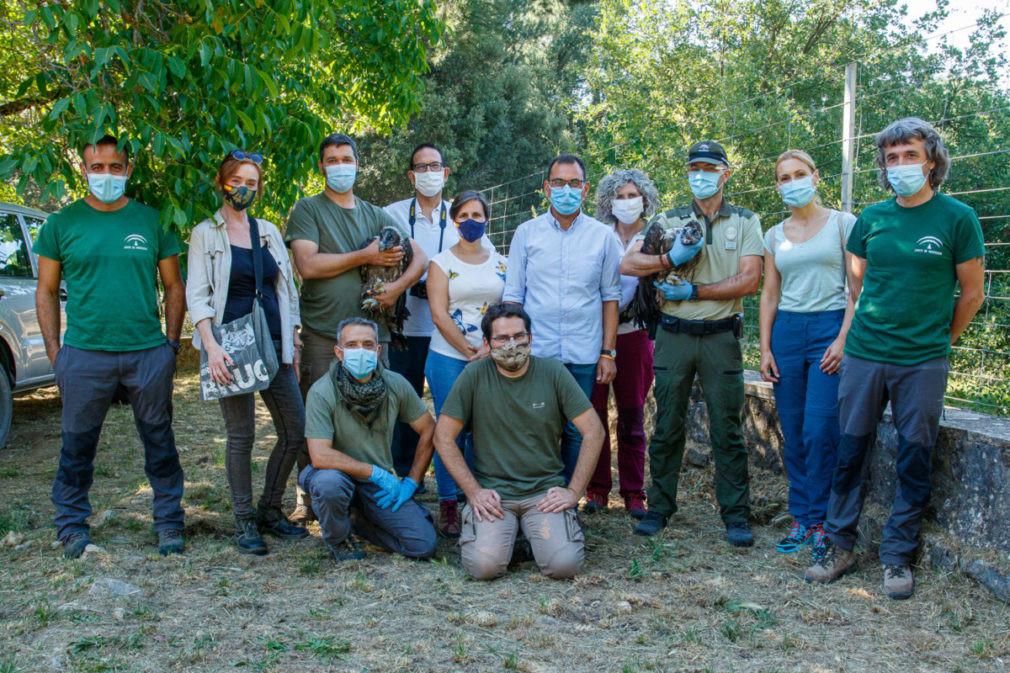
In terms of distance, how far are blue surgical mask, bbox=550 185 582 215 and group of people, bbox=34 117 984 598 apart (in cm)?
2

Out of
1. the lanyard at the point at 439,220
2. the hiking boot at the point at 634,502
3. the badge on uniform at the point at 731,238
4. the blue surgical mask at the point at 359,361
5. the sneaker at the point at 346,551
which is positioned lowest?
the hiking boot at the point at 634,502

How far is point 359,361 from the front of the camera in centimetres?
422

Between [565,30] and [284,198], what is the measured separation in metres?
23.2

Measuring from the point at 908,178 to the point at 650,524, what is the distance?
2.22 m

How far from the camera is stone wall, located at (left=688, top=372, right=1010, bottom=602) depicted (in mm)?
3709

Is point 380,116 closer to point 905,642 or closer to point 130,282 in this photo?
point 130,282

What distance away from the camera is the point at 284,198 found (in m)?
6.25

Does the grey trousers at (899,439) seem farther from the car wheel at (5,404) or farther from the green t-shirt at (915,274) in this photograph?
the car wheel at (5,404)

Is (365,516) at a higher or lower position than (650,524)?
higher

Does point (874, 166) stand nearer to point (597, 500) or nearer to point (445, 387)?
point (597, 500)

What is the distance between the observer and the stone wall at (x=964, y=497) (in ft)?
12.2

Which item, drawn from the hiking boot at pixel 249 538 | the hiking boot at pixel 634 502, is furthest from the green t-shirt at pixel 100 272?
the hiking boot at pixel 634 502

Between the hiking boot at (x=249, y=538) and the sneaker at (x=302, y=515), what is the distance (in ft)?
1.56

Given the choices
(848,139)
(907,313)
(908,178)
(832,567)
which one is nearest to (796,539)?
(832,567)
